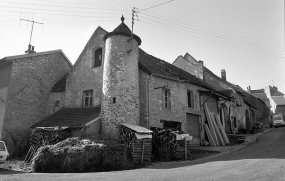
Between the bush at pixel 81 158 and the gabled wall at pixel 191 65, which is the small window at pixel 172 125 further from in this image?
the gabled wall at pixel 191 65

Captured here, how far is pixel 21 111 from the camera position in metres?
17.5

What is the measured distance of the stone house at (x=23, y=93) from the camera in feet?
54.7

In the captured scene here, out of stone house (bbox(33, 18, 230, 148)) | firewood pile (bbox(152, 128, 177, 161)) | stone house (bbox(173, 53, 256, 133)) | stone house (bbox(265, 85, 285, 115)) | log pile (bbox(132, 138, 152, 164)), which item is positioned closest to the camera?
log pile (bbox(132, 138, 152, 164))

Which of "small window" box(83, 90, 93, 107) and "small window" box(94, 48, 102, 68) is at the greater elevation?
"small window" box(94, 48, 102, 68)

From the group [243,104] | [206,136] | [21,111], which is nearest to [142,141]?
[206,136]

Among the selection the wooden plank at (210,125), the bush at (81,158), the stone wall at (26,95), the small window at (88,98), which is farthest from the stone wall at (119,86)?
the wooden plank at (210,125)

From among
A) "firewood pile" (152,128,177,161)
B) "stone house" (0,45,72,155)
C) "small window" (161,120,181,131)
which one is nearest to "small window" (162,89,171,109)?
"small window" (161,120,181,131)

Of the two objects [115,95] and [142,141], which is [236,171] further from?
[115,95]

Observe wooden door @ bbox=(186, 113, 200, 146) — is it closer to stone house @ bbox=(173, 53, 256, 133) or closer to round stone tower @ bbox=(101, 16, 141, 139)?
round stone tower @ bbox=(101, 16, 141, 139)

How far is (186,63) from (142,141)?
1704 cm

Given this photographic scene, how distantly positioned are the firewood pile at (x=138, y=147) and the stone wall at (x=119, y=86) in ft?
4.12

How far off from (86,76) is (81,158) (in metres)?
8.92

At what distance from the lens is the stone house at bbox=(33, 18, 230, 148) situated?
47.4ft

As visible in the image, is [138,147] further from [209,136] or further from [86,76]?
[209,136]
